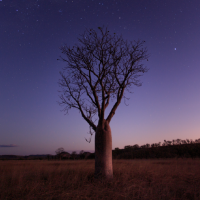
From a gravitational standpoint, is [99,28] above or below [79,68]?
above

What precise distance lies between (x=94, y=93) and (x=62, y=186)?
3702 mm

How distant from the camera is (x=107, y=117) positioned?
7215mm

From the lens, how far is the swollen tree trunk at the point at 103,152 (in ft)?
20.4

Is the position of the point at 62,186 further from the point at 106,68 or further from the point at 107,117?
the point at 106,68

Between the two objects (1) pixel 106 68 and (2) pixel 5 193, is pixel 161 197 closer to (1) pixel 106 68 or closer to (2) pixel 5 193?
(2) pixel 5 193

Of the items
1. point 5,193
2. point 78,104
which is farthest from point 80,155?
point 5,193

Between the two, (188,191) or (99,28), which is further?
(99,28)

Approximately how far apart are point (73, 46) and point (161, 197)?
6640mm

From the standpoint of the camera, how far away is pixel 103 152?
21.1ft

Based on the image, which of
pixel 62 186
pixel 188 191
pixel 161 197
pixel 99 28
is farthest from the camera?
pixel 99 28

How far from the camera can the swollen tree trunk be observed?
6211 millimetres

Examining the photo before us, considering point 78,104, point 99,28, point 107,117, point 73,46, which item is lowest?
point 107,117

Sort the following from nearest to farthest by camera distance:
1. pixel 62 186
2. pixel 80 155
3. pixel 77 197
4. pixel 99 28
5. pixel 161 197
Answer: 1. pixel 77 197
2. pixel 161 197
3. pixel 62 186
4. pixel 99 28
5. pixel 80 155

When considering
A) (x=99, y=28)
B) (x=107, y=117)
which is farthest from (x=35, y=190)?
(x=99, y=28)
